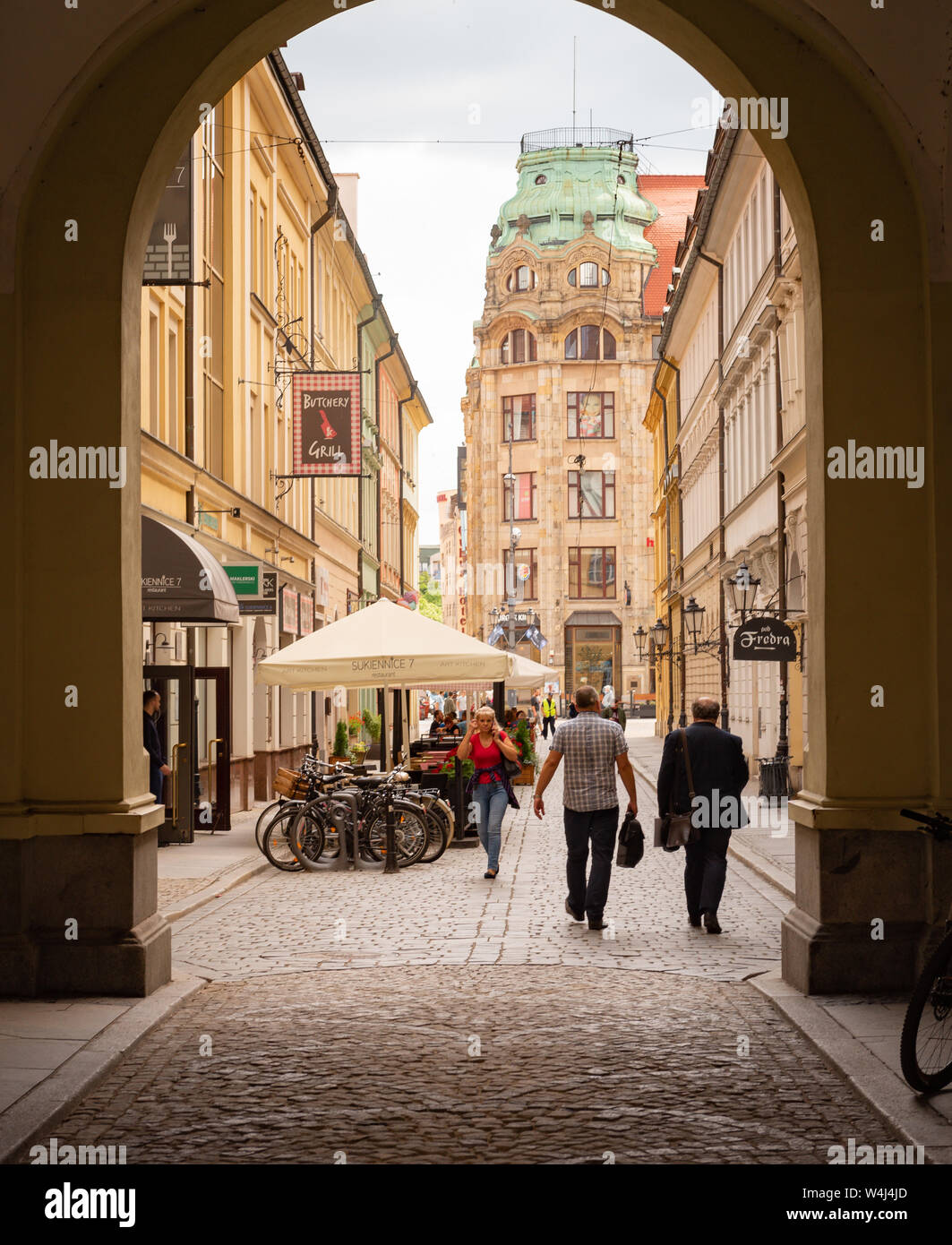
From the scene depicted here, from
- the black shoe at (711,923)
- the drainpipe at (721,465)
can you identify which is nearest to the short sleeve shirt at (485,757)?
the black shoe at (711,923)

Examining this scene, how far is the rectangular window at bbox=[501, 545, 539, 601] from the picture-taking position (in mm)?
80938

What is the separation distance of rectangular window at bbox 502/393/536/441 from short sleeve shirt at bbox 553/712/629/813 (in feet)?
234

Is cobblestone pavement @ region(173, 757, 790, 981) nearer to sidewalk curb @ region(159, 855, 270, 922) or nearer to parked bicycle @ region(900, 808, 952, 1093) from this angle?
sidewalk curb @ region(159, 855, 270, 922)

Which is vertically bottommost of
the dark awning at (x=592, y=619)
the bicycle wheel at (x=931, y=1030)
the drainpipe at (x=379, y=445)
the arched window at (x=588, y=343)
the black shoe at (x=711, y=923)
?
the black shoe at (x=711, y=923)

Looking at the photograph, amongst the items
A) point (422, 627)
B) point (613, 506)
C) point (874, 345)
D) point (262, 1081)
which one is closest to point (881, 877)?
point (874, 345)

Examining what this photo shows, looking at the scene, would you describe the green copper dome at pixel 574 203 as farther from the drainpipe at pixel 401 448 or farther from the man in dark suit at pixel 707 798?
the man in dark suit at pixel 707 798

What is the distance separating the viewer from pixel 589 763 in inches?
475

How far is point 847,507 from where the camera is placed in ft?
28.5

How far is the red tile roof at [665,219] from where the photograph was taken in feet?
267

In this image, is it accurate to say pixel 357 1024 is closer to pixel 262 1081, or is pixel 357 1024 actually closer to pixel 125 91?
pixel 262 1081

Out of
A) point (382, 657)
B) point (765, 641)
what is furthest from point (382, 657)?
point (765, 641)

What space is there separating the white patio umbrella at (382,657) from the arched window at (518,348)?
64231 millimetres

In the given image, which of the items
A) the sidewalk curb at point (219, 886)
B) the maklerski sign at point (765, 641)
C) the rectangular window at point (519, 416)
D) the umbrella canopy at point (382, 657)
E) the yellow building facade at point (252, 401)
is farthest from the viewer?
the rectangular window at point (519, 416)

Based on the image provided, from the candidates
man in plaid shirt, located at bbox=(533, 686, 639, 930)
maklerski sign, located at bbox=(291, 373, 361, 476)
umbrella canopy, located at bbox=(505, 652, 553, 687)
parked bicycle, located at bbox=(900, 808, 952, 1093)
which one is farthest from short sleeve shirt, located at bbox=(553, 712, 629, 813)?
maklerski sign, located at bbox=(291, 373, 361, 476)
